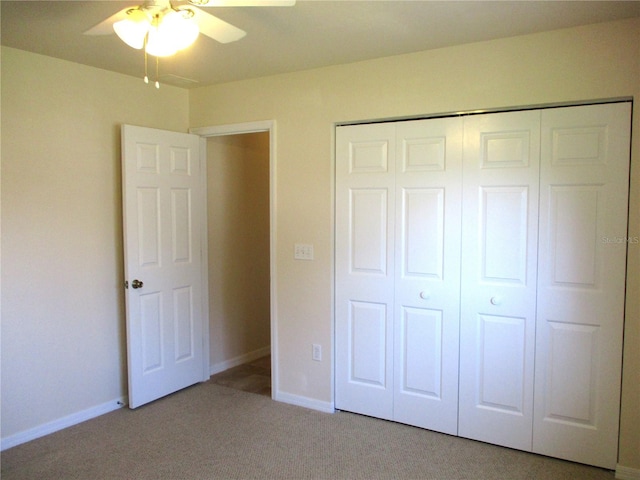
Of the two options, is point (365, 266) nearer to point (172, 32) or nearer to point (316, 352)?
point (316, 352)

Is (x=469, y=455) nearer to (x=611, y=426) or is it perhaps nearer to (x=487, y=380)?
(x=487, y=380)

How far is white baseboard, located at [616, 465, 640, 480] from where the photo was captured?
2464 millimetres

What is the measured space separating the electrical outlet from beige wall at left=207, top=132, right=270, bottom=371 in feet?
3.78

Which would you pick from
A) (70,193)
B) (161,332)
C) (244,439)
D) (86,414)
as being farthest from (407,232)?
(86,414)

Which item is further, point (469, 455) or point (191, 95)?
point (191, 95)

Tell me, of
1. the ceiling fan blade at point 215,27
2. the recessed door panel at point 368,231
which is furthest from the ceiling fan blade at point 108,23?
the recessed door panel at point 368,231

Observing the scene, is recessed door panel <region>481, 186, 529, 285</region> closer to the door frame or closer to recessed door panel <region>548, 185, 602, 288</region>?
recessed door panel <region>548, 185, 602, 288</region>

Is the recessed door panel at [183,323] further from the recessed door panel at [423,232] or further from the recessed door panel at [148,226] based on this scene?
the recessed door panel at [423,232]

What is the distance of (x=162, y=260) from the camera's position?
137 inches

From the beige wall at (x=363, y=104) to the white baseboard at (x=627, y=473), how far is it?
0.10 feet

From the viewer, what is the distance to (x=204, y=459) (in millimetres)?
2705

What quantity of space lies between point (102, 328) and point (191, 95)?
191 centimetres

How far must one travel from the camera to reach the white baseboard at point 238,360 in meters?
4.14

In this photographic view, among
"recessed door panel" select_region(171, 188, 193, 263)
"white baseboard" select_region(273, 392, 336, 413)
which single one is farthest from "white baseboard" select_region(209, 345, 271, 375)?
"recessed door panel" select_region(171, 188, 193, 263)
